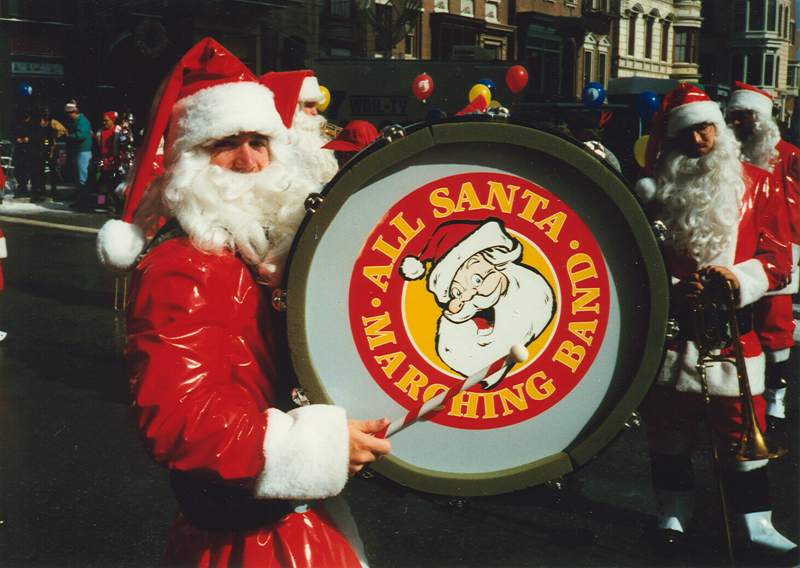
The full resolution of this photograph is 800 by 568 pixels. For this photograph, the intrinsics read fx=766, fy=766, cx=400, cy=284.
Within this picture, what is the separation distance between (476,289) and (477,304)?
0.03m

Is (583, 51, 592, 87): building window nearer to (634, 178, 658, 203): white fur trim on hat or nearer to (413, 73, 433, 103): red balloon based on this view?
(413, 73, 433, 103): red balloon

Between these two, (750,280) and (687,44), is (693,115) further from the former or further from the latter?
(687,44)

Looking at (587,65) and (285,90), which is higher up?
(587,65)

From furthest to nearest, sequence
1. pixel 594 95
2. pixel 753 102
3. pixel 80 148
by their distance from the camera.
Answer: pixel 80 148, pixel 594 95, pixel 753 102

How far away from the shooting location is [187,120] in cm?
155

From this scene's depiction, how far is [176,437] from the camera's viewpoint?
1.25 meters

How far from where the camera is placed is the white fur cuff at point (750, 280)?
2738 mm

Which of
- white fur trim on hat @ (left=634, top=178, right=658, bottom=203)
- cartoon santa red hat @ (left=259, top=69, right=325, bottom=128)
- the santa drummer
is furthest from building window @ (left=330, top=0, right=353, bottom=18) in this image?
the santa drummer

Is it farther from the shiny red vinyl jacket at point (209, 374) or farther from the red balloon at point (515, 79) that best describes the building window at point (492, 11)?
the shiny red vinyl jacket at point (209, 374)

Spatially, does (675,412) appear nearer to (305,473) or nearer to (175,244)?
(305,473)

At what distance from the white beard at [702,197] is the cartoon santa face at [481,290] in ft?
5.69

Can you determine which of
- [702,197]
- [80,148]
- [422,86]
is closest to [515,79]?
[422,86]

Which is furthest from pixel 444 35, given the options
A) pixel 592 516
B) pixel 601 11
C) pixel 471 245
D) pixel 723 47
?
pixel 471 245

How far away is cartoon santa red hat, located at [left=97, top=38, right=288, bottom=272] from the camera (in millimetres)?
1509
